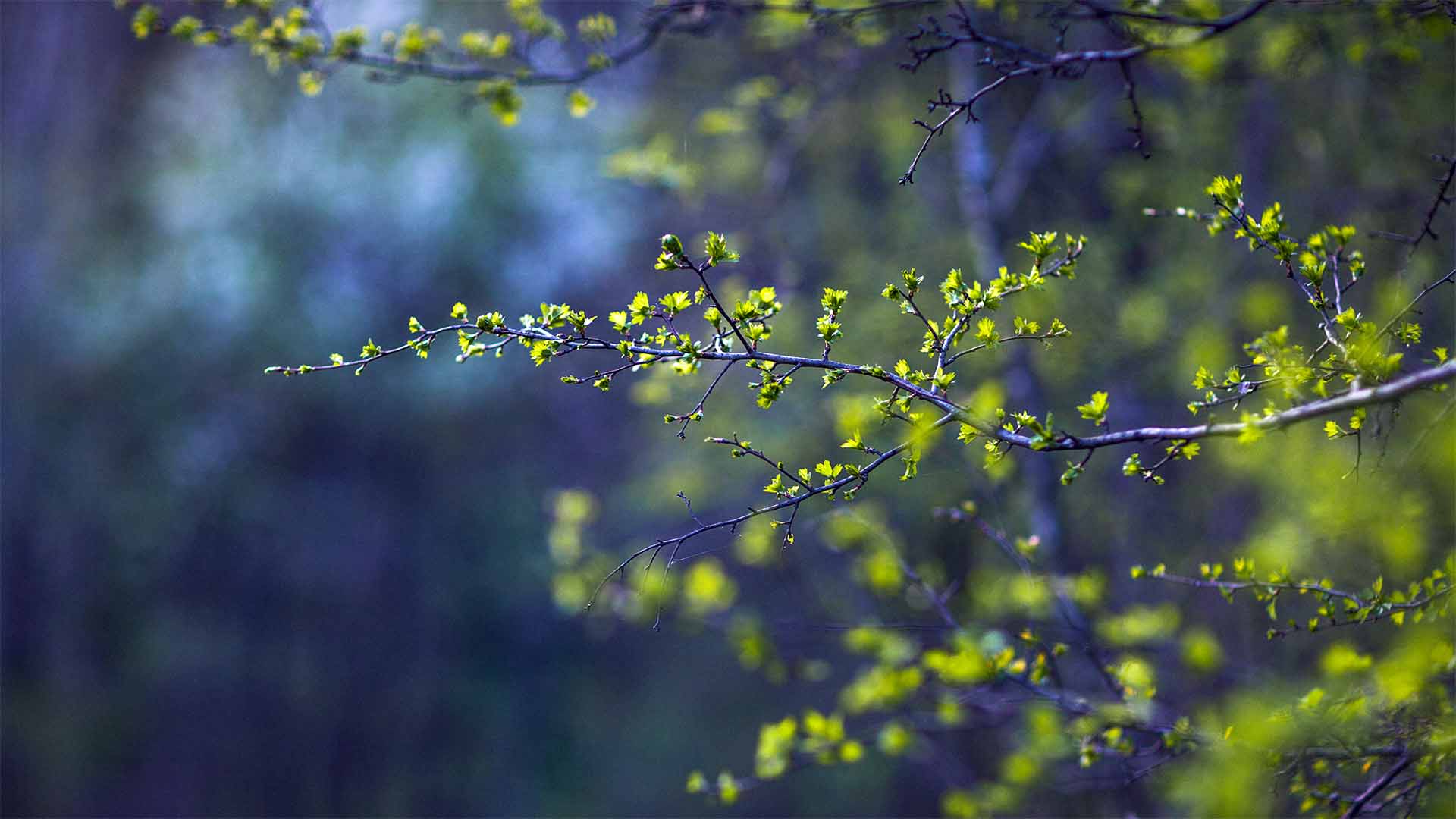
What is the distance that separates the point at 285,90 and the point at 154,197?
1.33 meters

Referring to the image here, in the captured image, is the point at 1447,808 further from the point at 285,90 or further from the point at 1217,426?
the point at 285,90

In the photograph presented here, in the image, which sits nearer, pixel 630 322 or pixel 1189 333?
pixel 630 322

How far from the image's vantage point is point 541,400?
9820 mm

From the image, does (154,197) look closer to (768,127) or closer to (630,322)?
(768,127)

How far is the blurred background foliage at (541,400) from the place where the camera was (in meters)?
4.52

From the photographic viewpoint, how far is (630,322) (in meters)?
1.72

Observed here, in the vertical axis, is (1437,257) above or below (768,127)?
below

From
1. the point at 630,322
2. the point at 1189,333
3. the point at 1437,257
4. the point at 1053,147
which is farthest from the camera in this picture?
the point at 1053,147

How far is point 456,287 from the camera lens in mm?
7988

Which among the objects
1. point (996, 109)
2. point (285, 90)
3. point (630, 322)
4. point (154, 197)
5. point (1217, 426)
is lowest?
point (1217, 426)

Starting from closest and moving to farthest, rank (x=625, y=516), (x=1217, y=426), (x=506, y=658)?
(x=1217, y=426)
(x=506, y=658)
(x=625, y=516)

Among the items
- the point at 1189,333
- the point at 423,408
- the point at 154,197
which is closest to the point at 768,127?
the point at 1189,333

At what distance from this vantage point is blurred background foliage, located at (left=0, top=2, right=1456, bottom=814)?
4.52 m

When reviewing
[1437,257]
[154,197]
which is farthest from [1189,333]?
[154,197]
